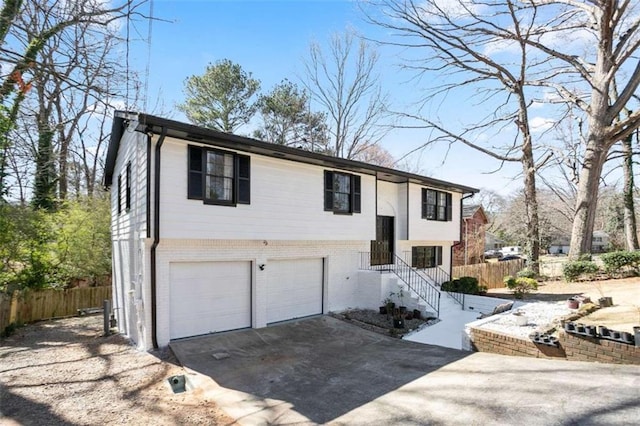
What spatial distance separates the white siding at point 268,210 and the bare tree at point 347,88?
13.9m

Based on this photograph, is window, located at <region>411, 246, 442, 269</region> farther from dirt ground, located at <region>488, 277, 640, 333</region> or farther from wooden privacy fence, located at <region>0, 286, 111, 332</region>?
wooden privacy fence, located at <region>0, 286, 111, 332</region>

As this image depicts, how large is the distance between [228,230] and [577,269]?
1518 centimetres

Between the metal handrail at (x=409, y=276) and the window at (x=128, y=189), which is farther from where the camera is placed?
the metal handrail at (x=409, y=276)

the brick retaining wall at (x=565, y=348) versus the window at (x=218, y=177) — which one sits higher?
the window at (x=218, y=177)

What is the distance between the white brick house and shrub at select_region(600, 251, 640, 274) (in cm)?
969

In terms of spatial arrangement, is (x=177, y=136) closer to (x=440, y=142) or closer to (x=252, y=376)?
(x=252, y=376)

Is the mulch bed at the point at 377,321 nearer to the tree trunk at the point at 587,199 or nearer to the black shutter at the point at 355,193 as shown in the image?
the black shutter at the point at 355,193

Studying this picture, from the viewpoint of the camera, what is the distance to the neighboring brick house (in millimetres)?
30922

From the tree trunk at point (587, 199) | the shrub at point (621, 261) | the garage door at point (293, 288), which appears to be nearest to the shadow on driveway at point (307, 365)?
the garage door at point (293, 288)

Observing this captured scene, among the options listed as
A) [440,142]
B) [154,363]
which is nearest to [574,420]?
[154,363]

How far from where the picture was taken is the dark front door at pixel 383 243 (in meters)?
14.6

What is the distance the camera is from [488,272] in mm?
20109

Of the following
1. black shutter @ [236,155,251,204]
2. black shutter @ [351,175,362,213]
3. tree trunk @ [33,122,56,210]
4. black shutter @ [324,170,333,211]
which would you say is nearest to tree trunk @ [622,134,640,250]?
black shutter @ [351,175,362,213]

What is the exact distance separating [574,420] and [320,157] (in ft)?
27.6
